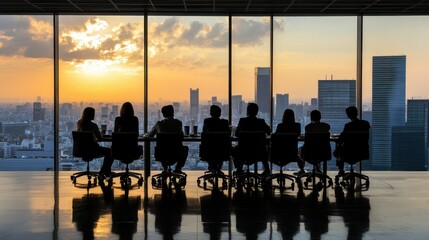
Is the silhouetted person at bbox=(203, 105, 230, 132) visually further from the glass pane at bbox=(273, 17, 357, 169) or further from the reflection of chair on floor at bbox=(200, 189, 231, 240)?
the glass pane at bbox=(273, 17, 357, 169)

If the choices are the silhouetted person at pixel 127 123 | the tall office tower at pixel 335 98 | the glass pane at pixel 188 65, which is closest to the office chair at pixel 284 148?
the silhouetted person at pixel 127 123

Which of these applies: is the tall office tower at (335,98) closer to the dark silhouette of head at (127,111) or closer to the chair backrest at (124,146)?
the dark silhouette of head at (127,111)

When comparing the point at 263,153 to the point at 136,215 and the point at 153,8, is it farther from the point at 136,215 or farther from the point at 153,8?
the point at 153,8

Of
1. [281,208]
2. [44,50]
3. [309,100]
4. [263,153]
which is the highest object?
[44,50]

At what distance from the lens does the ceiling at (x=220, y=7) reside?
919 cm

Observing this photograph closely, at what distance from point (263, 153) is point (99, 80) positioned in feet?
13.2

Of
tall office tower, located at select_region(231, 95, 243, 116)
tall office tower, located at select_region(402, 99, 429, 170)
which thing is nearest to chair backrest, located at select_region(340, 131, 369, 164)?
tall office tower, located at select_region(231, 95, 243, 116)

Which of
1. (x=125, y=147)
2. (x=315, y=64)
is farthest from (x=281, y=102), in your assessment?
(x=125, y=147)

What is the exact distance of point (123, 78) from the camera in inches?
407

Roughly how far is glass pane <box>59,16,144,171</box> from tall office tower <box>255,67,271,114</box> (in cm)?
223

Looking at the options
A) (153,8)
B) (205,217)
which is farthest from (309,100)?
(205,217)

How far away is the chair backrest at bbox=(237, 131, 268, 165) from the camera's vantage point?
26.1ft

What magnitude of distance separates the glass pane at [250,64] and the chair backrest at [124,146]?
277 cm

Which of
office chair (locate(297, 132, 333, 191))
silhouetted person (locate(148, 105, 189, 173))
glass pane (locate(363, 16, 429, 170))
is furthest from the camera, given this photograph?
glass pane (locate(363, 16, 429, 170))
